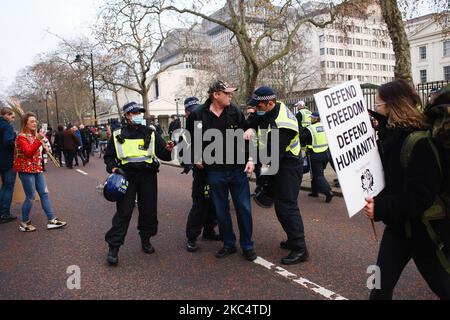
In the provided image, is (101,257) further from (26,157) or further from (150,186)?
(26,157)

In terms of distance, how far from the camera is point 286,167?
13.9 feet

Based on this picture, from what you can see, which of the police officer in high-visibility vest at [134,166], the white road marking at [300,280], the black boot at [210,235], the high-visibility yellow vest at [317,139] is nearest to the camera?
the white road marking at [300,280]

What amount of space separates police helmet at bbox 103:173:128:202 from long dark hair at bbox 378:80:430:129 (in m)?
2.93

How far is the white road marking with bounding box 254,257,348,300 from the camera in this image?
3.42 meters

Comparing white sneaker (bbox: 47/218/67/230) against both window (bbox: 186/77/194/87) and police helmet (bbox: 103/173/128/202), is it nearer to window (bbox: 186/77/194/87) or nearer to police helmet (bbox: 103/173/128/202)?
police helmet (bbox: 103/173/128/202)

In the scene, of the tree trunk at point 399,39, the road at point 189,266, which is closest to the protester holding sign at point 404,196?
the road at point 189,266

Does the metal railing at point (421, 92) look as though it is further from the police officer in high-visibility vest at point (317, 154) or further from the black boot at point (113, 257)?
the black boot at point (113, 257)

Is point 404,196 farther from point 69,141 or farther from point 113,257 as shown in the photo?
point 69,141

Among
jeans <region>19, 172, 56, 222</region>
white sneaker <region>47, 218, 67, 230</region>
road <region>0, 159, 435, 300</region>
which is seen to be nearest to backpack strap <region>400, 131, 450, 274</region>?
road <region>0, 159, 435, 300</region>

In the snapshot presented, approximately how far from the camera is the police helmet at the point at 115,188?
4297 millimetres

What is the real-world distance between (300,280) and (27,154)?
430cm

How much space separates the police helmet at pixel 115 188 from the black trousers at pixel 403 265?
2.84m

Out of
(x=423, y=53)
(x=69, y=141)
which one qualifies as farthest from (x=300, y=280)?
(x=423, y=53)

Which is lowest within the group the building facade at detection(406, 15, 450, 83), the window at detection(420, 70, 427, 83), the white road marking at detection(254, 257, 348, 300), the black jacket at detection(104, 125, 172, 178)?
the white road marking at detection(254, 257, 348, 300)
